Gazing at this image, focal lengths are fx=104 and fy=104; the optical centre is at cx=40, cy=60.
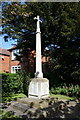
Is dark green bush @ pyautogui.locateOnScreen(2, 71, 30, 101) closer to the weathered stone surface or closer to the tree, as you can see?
the weathered stone surface

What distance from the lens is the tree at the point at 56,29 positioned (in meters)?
10.1

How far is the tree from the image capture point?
1007 cm

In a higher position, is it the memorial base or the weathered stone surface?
the memorial base

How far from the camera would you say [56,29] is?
438 inches

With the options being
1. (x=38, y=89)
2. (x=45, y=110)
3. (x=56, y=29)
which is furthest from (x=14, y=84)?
(x=56, y=29)

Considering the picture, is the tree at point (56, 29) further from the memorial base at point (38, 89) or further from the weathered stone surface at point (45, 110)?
the weathered stone surface at point (45, 110)

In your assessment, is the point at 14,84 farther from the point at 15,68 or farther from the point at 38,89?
the point at 15,68

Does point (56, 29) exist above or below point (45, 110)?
above

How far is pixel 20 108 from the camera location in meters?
5.35

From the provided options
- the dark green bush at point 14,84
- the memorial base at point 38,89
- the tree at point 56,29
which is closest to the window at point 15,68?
the tree at point 56,29

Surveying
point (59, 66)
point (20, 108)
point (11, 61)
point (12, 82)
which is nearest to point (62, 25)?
point (59, 66)

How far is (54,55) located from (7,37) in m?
5.68

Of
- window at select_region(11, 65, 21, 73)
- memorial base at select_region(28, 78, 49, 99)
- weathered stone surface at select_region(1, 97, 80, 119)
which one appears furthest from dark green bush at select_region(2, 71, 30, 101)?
window at select_region(11, 65, 21, 73)

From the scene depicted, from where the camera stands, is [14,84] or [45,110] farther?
[14,84]
